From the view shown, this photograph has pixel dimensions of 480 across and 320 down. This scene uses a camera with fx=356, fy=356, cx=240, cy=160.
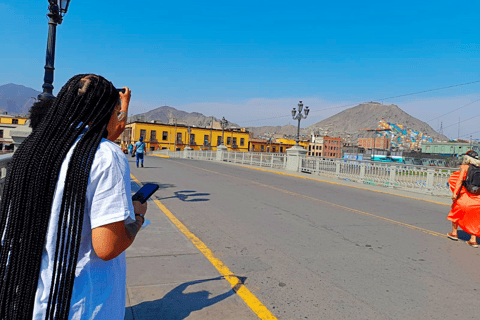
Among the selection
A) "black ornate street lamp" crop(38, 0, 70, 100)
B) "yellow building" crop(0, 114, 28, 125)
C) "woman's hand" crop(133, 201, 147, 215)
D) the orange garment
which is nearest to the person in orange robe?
the orange garment

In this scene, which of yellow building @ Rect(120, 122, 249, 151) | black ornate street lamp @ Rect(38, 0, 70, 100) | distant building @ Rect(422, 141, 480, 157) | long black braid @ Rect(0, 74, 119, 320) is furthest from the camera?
distant building @ Rect(422, 141, 480, 157)

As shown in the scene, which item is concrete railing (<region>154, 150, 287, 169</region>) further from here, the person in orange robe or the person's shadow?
the person's shadow

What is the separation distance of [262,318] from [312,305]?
0.60 meters

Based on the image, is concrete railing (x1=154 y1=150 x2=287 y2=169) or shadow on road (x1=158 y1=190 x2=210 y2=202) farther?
concrete railing (x1=154 y1=150 x2=287 y2=169)

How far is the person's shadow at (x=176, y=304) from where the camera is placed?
306cm

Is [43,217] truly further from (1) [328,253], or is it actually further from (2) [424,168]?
(2) [424,168]

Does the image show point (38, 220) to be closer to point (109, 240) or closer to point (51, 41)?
point (109, 240)

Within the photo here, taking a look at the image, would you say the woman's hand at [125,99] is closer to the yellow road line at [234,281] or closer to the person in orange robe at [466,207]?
the yellow road line at [234,281]

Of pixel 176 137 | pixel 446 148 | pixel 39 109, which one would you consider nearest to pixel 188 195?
pixel 39 109

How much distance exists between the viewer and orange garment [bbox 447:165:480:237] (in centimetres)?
601

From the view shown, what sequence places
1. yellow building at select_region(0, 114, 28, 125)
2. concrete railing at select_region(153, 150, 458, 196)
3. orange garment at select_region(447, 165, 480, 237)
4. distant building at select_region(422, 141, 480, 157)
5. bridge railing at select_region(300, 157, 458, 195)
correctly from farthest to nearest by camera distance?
1. distant building at select_region(422, 141, 480, 157)
2. yellow building at select_region(0, 114, 28, 125)
3. concrete railing at select_region(153, 150, 458, 196)
4. bridge railing at select_region(300, 157, 458, 195)
5. orange garment at select_region(447, 165, 480, 237)

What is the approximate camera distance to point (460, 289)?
13.2 feet

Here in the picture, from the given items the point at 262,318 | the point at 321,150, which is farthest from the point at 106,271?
the point at 321,150

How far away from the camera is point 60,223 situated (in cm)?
145
